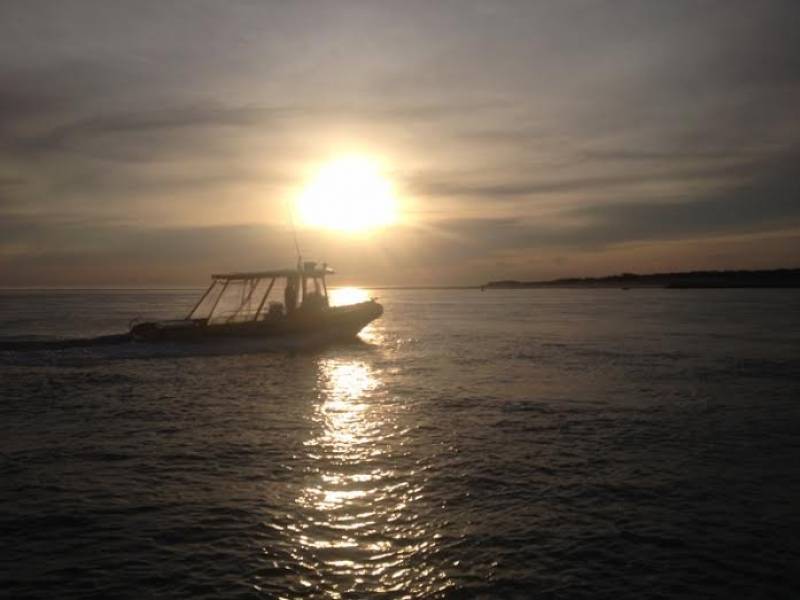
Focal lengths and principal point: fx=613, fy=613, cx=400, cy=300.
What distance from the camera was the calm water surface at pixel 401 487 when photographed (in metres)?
8.82

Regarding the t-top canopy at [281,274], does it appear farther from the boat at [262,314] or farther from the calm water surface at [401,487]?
the calm water surface at [401,487]

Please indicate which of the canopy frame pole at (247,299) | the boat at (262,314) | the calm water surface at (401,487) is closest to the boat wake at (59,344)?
the boat at (262,314)

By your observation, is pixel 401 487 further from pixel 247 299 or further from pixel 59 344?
pixel 59 344

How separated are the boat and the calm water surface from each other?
1430 cm

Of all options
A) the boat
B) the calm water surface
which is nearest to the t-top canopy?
the boat

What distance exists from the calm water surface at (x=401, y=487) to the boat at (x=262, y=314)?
14.3m

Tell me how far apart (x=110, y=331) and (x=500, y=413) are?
49298 mm

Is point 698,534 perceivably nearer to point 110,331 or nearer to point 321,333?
point 321,333

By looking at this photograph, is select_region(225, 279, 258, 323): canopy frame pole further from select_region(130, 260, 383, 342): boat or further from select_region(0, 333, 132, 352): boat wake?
select_region(0, 333, 132, 352): boat wake

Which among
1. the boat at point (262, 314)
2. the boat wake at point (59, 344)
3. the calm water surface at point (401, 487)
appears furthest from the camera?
the boat at point (262, 314)

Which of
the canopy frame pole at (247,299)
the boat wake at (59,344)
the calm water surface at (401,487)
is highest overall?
the canopy frame pole at (247,299)

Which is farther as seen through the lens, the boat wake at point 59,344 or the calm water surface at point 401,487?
the boat wake at point 59,344

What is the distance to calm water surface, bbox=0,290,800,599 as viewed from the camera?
882 cm

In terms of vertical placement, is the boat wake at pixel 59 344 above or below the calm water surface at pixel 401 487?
above
